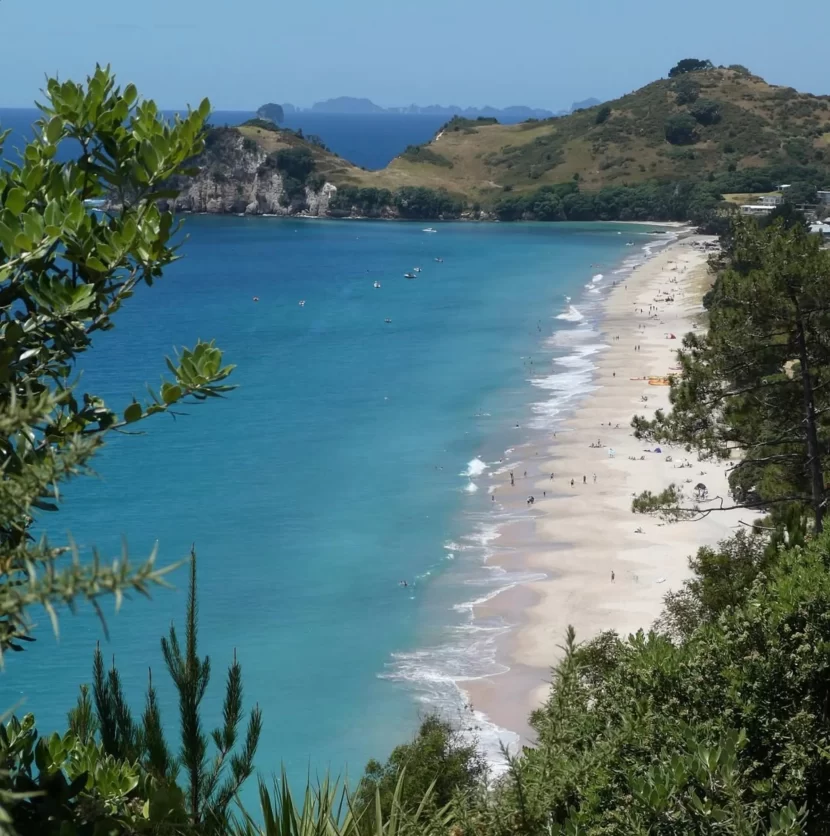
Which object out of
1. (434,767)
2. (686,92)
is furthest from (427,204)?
(434,767)

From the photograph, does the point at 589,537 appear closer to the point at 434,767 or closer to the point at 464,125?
the point at 434,767

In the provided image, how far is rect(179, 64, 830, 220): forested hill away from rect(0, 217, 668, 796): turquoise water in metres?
38.1

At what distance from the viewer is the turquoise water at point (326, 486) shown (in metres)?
23.4

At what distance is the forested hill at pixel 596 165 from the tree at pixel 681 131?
0.13 m

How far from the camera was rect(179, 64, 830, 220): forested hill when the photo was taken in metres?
118

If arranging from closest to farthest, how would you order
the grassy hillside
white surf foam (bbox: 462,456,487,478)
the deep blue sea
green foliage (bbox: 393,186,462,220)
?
1. the deep blue sea
2. white surf foam (bbox: 462,456,487,478)
3. green foliage (bbox: 393,186,462,220)
4. the grassy hillside

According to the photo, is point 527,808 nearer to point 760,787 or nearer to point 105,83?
point 760,787

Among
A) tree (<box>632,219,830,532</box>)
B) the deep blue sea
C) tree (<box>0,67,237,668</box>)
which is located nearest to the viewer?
tree (<box>0,67,237,668</box>)

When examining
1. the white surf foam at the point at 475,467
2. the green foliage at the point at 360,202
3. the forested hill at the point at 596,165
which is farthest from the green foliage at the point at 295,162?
the white surf foam at the point at 475,467

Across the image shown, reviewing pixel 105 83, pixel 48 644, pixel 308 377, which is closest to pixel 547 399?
pixel 308 377

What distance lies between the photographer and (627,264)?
87.4 meters

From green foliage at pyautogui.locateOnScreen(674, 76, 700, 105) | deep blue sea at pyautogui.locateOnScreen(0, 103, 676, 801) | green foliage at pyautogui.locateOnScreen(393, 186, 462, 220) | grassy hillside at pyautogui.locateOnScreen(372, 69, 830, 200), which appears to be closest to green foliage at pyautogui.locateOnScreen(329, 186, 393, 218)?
green foliage at pyautogui.locateOnScreen(393, 186, 462, 220)

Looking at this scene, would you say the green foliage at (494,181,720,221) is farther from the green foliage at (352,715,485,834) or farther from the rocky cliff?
the green foliage at (352,715,485,834)

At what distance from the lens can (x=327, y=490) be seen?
3653 centimetres
